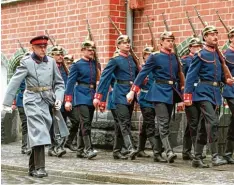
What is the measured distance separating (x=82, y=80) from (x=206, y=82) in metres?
2.77

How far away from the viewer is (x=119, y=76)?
13242 mm

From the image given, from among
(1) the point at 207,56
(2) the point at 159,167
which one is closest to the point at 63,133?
(2) the point at 159,167

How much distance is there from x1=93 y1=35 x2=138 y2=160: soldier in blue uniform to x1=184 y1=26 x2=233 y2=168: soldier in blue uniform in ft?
5.40

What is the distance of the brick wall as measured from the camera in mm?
14969

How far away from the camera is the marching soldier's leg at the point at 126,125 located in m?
12.9

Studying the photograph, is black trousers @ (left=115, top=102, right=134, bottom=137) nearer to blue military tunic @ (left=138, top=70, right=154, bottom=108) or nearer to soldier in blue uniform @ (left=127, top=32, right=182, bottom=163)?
blue military tunic @ (left=138, top=70, right=154, bottom=108)

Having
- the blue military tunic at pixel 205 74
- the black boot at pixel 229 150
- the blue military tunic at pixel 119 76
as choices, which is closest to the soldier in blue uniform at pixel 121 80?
the blue military tunic at pixel 119 76

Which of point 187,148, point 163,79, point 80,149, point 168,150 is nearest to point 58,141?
point 80,149

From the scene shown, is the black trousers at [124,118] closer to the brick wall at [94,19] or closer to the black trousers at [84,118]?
the black trousers at [84,118]

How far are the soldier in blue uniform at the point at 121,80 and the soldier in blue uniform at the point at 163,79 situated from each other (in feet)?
2.04

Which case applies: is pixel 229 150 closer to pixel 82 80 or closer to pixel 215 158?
pixel 215 158

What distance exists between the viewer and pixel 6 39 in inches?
790

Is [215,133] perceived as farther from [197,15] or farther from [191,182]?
[197,15]

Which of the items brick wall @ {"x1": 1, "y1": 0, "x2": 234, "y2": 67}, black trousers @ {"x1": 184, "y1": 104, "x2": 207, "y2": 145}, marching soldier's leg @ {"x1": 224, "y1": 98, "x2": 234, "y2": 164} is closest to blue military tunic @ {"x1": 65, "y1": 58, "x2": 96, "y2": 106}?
black trousers @ {"x1": 184, "y1": 104, "x2": 207, "y2": 145}
